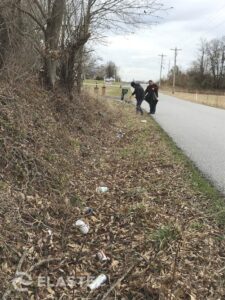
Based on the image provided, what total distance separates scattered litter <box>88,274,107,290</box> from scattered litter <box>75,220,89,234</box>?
3.42 ft

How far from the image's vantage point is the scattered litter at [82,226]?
534 centimetres

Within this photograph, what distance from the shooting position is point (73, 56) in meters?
14.4

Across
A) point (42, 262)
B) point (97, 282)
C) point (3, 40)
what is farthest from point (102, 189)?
point (3, 40)

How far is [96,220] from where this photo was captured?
576 cm

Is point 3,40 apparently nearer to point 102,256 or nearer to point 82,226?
point 82,226

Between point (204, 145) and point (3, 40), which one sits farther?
point (204, 145)

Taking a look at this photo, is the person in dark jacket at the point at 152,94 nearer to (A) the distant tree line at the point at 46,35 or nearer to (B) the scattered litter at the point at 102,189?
(A) the distant tree line at the point at 46,35

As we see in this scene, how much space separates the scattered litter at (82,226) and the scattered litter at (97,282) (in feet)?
3.42

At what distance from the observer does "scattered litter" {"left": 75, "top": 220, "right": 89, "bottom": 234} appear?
5345 mm

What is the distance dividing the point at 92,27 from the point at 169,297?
1270 cm

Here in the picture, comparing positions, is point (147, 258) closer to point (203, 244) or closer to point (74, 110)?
point (203, 244)

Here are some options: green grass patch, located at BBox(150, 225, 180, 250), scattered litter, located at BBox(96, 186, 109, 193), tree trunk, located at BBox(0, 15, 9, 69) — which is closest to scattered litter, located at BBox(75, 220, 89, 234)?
green grass patch, located at BBox(150, 225, 180, 250)

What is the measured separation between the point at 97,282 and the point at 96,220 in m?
1.57

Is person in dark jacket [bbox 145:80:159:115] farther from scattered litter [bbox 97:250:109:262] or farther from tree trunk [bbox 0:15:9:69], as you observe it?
scattered litter [bbox 97:250:109:262]
